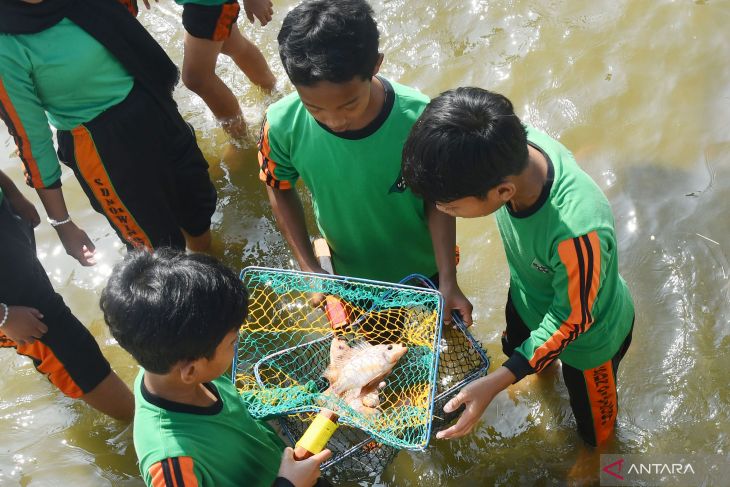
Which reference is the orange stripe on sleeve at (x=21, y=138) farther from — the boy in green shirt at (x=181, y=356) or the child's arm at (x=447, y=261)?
the child's arm at (x=447, y=261)

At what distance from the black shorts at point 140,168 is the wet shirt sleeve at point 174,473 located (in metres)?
2.06

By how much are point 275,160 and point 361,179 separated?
0.45 meters

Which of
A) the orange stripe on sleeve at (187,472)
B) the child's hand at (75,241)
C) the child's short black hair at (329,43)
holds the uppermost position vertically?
the child's short black hair at (329,43)

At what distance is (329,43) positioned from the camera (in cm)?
259

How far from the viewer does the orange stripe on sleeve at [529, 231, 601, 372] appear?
7.93ft

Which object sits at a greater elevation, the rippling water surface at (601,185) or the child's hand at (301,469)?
the child's hand at (301,469)

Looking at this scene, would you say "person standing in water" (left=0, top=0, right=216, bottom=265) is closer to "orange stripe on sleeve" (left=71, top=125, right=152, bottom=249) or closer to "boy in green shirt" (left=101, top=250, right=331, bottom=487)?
A: "orange stripe on sleeve" (left=71, top=125, right=152, bottom=249)

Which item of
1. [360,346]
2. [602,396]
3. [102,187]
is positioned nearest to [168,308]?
[360,346]

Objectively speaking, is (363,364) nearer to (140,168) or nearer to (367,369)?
(367,369)

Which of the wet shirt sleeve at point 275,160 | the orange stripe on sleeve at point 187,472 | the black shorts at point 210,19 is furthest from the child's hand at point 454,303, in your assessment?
the black shorts at point 210,19

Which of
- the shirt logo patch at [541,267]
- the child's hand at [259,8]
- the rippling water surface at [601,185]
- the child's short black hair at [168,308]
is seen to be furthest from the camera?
the child's hand at [259,8]

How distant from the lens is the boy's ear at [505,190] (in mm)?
2428

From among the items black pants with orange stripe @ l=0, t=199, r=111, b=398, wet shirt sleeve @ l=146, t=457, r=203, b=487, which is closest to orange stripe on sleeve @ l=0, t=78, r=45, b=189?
black pants with orange stripe @ l=0, t=199, r=111, b=398

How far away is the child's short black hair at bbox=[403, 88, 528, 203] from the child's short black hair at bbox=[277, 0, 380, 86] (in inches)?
Result: 15.3
